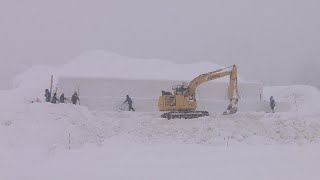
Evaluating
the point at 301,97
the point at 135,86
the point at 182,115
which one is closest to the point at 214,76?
the point at 182,115

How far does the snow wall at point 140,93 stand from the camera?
2631 cm

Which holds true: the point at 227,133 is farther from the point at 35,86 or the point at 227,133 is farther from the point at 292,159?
the point at 35,86

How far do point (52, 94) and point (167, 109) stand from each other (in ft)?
25.2

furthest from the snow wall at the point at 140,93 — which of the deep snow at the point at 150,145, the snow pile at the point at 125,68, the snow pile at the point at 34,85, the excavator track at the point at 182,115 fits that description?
the excavator track at the point at 182,115

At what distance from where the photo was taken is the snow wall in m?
26.3

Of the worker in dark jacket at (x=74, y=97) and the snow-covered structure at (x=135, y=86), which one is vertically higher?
the snow-covered structure at (x=135, y=86)

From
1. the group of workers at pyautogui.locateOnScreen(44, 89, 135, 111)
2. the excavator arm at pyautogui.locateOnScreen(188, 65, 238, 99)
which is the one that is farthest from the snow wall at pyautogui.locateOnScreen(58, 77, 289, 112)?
the excavator arm at pyautogui.locateOnScreen(188, 65, 238, 99)

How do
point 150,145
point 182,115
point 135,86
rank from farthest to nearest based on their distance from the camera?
point 135,86
point 182,115
point 150,145

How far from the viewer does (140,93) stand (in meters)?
27.4

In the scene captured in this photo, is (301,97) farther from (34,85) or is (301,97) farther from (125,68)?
(34,85)

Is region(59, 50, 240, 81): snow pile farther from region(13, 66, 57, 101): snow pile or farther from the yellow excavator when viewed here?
the yellow excavator

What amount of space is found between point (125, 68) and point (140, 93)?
453 centimetres

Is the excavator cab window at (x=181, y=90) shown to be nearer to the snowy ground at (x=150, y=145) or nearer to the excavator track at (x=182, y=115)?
the excavator track at (x=182, y=115)

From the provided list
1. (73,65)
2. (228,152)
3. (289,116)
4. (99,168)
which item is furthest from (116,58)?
(99,168)
